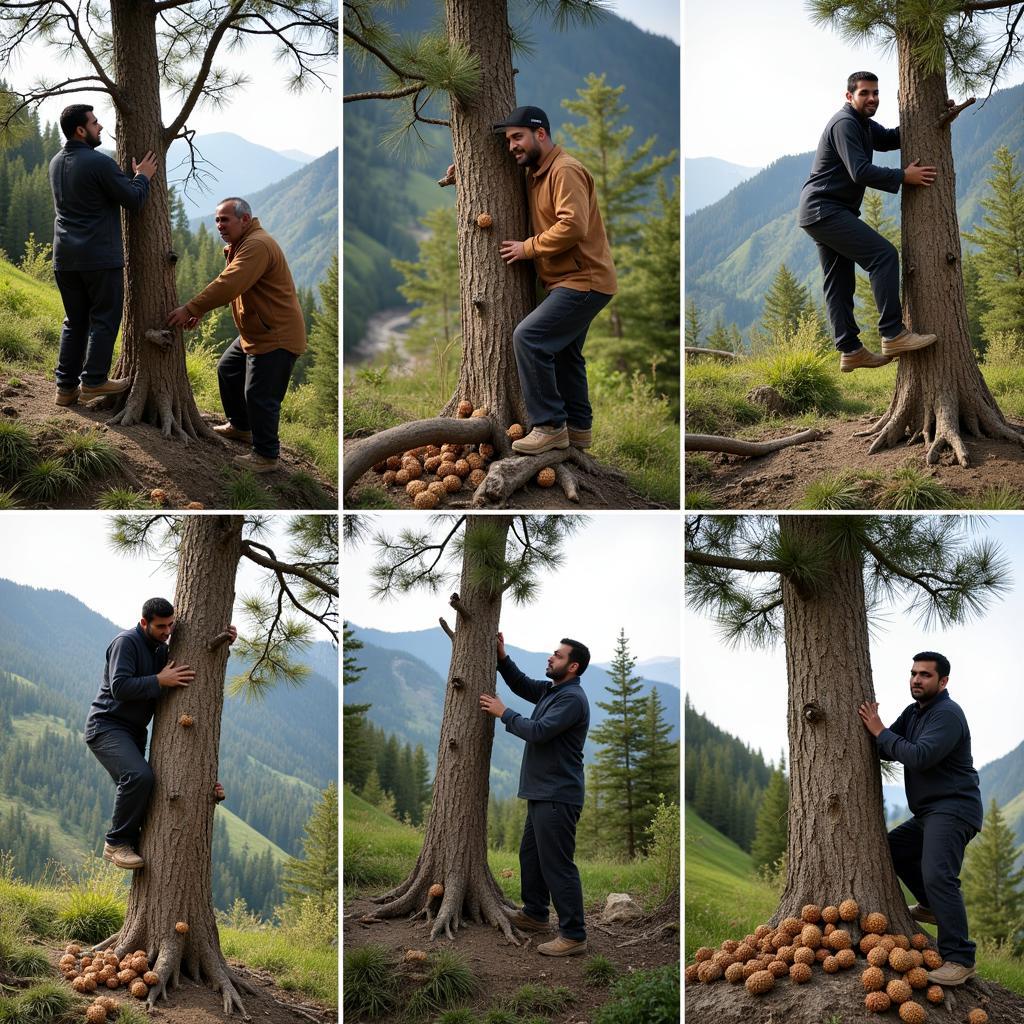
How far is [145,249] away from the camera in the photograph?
528cm

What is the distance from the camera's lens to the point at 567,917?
495cm

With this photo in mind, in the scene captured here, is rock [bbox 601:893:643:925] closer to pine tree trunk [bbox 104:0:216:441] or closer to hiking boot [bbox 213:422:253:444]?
hiking boot [bbox 213:422:253:444]

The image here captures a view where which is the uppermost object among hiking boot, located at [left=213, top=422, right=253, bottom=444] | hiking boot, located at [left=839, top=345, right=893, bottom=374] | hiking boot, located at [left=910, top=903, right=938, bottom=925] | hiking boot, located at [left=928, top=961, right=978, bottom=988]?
hiking boot, located at [left=839, top=345, right=893, bottom=374]

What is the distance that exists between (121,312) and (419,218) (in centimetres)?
2030

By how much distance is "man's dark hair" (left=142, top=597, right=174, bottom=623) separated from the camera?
5004 mm

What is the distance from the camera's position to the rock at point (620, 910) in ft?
18.4

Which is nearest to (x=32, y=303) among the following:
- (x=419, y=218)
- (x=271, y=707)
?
(x=271, y=707)

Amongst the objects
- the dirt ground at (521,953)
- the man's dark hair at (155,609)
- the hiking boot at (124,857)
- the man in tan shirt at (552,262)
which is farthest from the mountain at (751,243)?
the hiking boot at (124,857)

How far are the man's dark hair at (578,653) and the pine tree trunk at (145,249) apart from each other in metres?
2.31

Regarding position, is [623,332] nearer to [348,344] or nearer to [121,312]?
[348,344]

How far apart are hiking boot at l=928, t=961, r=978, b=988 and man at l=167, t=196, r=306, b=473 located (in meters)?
4.04

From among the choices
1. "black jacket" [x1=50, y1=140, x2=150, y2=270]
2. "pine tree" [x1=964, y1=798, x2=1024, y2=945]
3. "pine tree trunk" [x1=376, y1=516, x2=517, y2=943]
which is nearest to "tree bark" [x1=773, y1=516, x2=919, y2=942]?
"pine tree trunk" [x1=376, y1=516, x2=517, y2=943]

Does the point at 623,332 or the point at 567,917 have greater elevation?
the point at 623,332

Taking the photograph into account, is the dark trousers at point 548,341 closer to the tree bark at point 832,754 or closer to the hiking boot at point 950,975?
the tree bark at point 832,754
